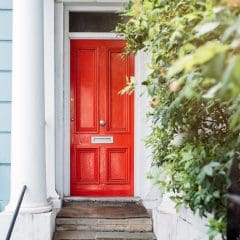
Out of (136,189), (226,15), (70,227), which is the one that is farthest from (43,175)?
(226,15)

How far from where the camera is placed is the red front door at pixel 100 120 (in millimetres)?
6660

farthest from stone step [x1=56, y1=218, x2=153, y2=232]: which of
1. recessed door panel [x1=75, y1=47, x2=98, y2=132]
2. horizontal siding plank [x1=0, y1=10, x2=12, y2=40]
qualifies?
horizontal siding plank [x1=0, y1=10, x2=12, y2=40]

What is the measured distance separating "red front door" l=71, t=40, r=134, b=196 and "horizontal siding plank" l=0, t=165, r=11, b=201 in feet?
2.89

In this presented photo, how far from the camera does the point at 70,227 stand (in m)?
5.73

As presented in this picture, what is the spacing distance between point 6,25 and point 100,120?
168 cm

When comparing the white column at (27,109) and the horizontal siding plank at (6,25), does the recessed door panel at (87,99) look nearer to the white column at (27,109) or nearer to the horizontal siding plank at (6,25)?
the horizontal siding plank at (6,25)

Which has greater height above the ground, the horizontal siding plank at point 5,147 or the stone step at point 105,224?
the horizontal siding plank at point 5,147

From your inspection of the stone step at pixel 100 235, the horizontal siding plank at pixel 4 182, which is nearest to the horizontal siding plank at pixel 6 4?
the horizontal siding plank at pixel 4 182

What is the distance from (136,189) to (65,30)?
2.25 meters

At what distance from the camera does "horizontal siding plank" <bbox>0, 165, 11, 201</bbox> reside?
6164 millimetres

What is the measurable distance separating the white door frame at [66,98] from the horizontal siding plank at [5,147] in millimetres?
609

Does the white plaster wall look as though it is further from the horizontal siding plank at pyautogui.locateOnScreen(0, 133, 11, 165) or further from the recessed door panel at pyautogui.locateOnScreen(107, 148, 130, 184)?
the recessed door panel at pyautogui.locateOnScreen(107, 148, 130, 184)

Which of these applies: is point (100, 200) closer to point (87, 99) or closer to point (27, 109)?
point (87, 99)

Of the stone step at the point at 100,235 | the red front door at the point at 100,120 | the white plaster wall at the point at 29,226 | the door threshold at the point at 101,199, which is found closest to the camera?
the white plaster wall at the point at 29,226
